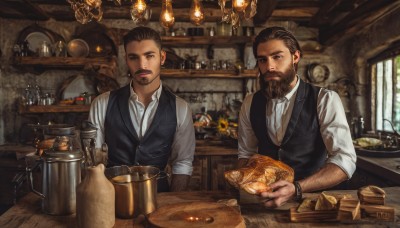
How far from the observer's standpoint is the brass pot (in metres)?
1.35

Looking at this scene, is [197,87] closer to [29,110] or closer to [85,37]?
[85,37]

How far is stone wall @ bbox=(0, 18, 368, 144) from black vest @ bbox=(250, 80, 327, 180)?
131 inches

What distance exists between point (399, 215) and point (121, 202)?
1.20m

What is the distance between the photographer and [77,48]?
199 inches

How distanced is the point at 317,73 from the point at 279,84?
389cm

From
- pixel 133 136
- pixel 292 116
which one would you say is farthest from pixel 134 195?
pixel 292 116

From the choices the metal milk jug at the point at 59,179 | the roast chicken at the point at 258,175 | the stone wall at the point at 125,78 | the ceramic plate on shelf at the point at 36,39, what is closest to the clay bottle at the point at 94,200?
the metal milk jug at the point at 59,179

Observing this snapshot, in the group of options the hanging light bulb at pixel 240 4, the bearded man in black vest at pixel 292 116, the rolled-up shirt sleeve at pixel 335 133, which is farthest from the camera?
the hanging light bulb at pixel 240 4

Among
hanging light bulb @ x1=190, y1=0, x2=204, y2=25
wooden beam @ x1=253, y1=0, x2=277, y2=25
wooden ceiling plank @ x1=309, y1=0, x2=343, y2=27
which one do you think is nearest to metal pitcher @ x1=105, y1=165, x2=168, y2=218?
hanging light bulb @ x1=190, y1=0, x2=204, y2=25

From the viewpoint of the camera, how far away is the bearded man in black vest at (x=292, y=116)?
2.03 metres

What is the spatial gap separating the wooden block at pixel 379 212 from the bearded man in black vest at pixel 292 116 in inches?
20.1

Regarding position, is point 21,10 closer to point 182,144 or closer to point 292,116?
point 182,144

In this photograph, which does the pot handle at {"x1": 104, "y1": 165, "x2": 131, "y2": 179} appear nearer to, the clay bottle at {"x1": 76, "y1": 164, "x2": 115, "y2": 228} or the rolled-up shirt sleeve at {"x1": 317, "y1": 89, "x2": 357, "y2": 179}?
the clay bottle at {"x1": 76, "y1": 164, "x2": 115, "y2": 228}

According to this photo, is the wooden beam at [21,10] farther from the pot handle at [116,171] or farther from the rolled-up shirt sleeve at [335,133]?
the rolled-up shirt sleeve at [335,133]
